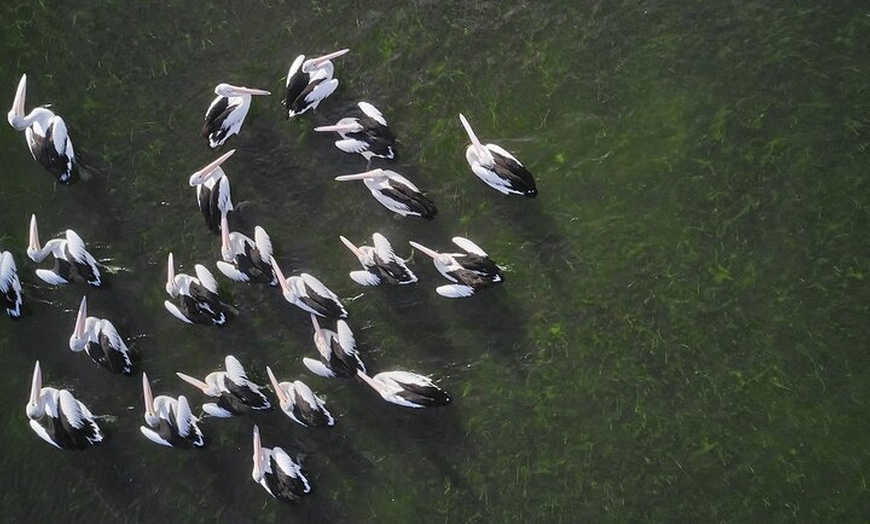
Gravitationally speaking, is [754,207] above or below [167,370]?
above

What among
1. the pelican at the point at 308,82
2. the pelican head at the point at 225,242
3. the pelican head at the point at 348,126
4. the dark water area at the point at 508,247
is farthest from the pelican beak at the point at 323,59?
the pelican head at the point at 225,242

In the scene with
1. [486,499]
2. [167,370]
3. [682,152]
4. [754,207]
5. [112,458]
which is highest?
[682,152]

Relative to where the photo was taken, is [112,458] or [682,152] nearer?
[682,152]

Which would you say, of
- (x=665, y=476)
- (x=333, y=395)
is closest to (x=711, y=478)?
(x=665, y=476)

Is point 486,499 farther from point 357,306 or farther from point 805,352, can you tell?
point 805,352

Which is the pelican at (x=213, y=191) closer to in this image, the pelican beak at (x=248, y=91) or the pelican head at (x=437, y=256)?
the pelican beak at (x=248, y=91)

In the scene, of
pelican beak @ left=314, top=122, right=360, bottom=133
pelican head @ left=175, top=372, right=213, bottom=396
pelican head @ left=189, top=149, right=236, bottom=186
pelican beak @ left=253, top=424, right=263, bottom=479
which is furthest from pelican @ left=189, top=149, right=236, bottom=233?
pelican beak @ left=253, top=424, right=263, bottom=479

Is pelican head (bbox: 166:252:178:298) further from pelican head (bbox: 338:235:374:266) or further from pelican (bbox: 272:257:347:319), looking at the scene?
pelican head (bbox: 338:235:374:266)

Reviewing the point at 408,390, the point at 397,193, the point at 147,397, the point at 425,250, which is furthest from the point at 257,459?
the point at 397,193

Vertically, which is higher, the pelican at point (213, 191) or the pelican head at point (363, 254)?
the pelican at point (213, 191)
